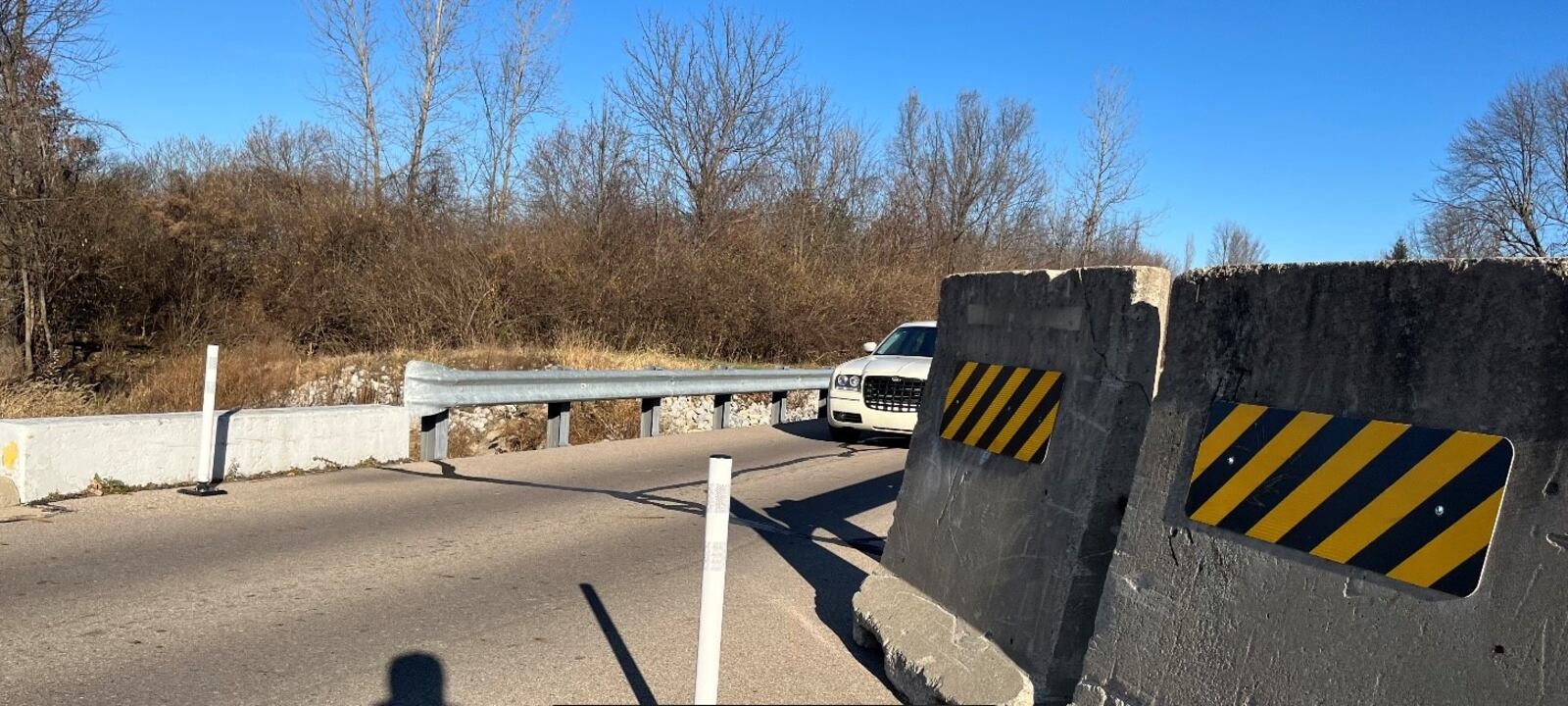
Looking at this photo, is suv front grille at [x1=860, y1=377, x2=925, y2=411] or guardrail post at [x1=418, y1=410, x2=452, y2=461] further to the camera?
suv front grille at [x1=860, y1=377, x2=925, y2=411]

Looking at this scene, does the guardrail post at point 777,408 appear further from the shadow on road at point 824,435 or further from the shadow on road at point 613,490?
the shadow on road at point 613,490

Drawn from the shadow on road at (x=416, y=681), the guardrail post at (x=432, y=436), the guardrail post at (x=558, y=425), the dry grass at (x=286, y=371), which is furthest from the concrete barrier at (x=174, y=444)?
the dry grass at (x=286, y=371)

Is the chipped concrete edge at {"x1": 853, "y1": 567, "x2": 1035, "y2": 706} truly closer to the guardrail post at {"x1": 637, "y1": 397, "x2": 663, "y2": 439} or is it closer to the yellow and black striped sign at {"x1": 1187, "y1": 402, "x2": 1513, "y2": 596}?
the yellow and black striped sign at {"x1": 1187, "y1": 402, "x2": 1513, "y2": 596}

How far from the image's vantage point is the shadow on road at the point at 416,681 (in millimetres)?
4039

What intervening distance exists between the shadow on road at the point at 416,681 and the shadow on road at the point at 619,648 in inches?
29.3

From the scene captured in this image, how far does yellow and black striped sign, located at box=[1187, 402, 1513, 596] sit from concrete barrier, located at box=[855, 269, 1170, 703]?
500mm

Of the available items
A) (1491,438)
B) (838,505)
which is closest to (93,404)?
(838,505)

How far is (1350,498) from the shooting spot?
291 cm

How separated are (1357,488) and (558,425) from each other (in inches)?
413

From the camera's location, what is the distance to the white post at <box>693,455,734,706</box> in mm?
3121

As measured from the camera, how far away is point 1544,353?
8.36 feet

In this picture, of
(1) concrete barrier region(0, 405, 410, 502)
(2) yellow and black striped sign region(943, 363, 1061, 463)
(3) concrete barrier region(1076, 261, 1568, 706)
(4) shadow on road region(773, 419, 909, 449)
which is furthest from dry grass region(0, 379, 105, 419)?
(3) concrete barrier region(1076, 261, 1568, 706)

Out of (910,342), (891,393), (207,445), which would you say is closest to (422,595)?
(207,445)

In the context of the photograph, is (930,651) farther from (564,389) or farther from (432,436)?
(564,389)
